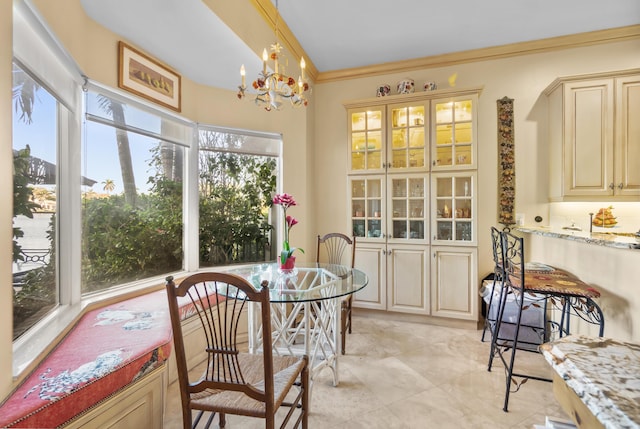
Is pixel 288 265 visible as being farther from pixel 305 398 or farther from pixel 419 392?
pixel 419 392

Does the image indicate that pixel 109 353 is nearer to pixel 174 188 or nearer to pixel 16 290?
pixel 16 290

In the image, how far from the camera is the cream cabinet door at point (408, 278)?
3254 mm

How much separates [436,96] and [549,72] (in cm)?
115

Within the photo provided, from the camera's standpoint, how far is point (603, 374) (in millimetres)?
531

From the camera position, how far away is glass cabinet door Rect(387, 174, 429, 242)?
10.8ft

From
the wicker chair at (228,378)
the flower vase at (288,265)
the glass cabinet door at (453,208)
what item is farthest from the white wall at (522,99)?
the wicker chair at (228,378)

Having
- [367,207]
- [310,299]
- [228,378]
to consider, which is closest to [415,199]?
[367,207]

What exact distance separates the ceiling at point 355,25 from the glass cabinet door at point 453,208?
1.42m

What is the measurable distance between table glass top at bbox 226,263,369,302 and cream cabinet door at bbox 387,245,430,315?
104 centimetres

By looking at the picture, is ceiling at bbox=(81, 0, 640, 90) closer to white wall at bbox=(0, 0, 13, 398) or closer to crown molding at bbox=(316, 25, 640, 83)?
crown molding at bbox=(316, 25, 640, 83)

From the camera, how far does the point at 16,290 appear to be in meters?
1.46

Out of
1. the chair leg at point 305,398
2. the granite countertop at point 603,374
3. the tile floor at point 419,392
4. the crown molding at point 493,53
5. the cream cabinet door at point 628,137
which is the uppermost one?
the crown molding at point 493,53

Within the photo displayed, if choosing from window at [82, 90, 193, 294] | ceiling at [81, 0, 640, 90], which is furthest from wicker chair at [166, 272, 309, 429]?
ceiling at [81, 0, 640, 90]

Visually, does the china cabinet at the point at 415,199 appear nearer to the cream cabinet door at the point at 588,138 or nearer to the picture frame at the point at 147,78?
the cream cabinet door at the point at 588,138
